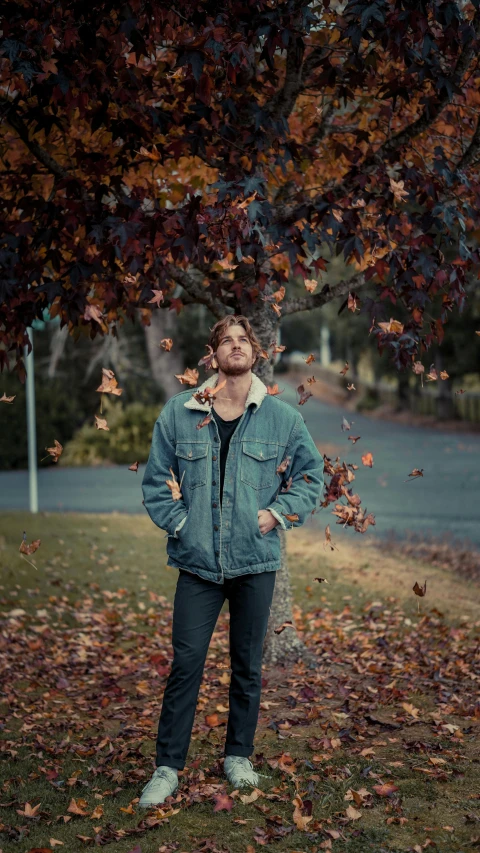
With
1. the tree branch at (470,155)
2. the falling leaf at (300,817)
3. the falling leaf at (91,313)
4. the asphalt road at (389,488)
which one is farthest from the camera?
the asphalt road at (389,488)

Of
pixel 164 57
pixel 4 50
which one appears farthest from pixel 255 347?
pixel 164 57

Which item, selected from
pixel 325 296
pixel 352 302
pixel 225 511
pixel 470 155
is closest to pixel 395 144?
pixel 470 155

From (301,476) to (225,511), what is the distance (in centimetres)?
41

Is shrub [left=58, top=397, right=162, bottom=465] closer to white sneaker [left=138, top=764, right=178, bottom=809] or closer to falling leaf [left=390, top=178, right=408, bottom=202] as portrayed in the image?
falling leaf [left=390, top=178, right=408, bottom=202]

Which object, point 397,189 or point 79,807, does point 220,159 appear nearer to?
point 397,189

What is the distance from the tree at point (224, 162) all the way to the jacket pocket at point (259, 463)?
0.55 metres

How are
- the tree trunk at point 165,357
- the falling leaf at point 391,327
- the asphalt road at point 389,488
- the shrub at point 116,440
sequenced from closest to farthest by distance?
the falling leaf at point 391,327 → the asphalt road at point 389,488 → the tree trunk at point 165,357 → the shrub at point 116,440

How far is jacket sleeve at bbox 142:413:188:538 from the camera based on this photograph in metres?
3.99

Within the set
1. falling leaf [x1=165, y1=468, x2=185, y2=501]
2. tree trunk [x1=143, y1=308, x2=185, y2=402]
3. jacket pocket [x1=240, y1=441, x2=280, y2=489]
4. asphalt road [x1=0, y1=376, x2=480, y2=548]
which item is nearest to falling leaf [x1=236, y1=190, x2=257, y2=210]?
jacket pocket [x1=240, y1=441, x2=280, y2=489]

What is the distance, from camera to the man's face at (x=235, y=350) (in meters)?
4.08

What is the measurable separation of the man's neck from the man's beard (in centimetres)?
2

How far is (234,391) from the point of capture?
413cm

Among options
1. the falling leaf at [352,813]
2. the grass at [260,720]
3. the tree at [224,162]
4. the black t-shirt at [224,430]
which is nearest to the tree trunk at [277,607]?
the tree at [224,162]

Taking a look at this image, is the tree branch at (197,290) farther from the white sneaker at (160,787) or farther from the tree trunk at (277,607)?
the white sneaker at (160,787)
